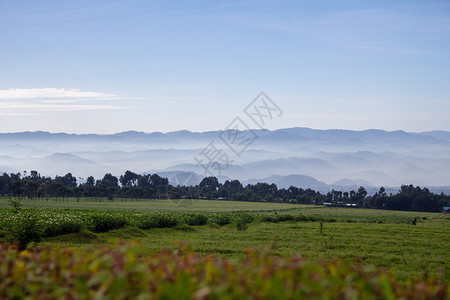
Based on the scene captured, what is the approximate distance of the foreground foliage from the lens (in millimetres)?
3217

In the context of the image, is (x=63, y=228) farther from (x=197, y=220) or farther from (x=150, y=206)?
(x=150, y=206)

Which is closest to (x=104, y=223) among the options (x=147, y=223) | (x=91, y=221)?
(x=91, y=221)

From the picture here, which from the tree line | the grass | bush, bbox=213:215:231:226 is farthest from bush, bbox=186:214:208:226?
the tree line

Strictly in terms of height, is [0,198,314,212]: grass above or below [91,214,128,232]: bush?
below

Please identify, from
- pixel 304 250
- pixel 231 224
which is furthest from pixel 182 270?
pixel 231 224

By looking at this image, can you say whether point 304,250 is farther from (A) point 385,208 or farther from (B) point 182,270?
(A) point 385,208

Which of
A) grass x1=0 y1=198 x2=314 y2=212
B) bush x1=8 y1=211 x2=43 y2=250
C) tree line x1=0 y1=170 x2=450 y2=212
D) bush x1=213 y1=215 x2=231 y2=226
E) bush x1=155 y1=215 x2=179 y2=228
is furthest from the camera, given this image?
tree line x1=0 y1=170 x2=450 y2=212

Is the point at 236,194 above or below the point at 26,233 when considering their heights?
below

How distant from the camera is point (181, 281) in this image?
3.19m

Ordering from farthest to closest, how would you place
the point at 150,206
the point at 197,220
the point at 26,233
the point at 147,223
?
the point at 150,206 < the point at 197,220 < the point at 147,223 < the point at 26,233

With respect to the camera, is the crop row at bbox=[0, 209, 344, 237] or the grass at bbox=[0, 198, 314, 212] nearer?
the crop row at bbox=[0, 209, 344, 237]

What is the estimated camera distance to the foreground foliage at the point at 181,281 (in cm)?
322

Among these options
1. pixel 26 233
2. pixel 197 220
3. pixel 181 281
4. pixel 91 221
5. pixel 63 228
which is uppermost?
pixel 181 281

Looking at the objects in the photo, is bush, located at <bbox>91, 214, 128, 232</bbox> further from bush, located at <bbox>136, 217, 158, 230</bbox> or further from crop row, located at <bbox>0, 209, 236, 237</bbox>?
bush, located at <bbox>136, 217, 158, 230</bbox>
